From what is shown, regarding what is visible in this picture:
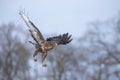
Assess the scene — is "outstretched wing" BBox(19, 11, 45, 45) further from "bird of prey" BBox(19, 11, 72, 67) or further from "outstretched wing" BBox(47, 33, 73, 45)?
"outstretched wing" BBox(47, 33, 73, 45)

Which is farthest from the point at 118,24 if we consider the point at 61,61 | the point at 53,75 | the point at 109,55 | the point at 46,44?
the point at 46,44

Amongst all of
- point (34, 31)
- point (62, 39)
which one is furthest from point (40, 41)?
point (62, 39)

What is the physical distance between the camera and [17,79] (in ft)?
182

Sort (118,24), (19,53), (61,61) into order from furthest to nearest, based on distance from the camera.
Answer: (19,53)
(61,61)
(118,24)

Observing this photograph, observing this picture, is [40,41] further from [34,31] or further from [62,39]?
[62,39]

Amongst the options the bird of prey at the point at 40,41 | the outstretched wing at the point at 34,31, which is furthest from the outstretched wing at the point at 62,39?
the outstretched wing at the point at 34,31

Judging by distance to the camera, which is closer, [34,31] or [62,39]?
[34,31]

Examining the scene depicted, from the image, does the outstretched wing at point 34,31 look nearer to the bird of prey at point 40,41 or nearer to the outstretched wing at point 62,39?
the bird of prey at point 40,41

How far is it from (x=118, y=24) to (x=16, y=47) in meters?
17.9

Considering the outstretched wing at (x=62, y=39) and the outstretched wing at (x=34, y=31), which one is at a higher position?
the outstretched wing at (x=62, y=39)

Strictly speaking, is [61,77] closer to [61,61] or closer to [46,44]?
[61,61]

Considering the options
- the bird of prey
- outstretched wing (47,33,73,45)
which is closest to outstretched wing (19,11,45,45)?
the bird of prey

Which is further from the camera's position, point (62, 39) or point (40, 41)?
point (62, 39)

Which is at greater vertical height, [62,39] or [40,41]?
[62,39]
